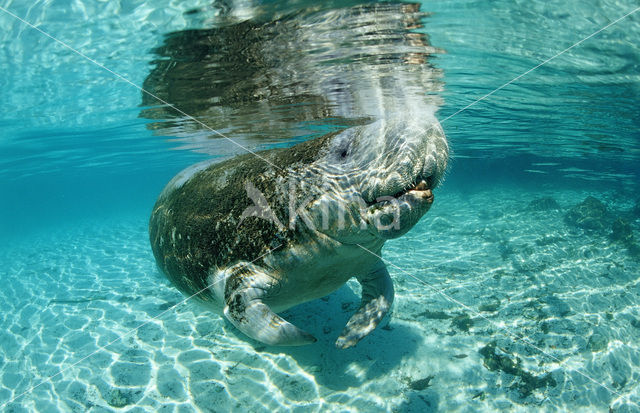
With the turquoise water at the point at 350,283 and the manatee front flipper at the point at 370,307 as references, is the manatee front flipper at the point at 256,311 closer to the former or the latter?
the manatee front flipper at the point at 370,307

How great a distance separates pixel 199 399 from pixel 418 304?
4313 mm

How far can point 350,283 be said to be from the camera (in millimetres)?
7949

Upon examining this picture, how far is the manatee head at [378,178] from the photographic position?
279 centimetres

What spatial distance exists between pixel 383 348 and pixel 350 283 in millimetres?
2624

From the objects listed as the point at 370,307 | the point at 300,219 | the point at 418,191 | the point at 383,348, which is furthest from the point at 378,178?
the point at 383,348

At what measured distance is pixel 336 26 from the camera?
19.0ft

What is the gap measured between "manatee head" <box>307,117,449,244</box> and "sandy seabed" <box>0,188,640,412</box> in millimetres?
2682

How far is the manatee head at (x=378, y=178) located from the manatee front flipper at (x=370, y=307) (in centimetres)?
131

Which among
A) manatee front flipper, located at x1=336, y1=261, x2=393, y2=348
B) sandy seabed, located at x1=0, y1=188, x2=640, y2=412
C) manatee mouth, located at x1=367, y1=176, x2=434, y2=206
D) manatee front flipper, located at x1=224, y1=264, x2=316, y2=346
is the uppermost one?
manatee mouth, located at x1=367, y1=176, x2=434, y2=206

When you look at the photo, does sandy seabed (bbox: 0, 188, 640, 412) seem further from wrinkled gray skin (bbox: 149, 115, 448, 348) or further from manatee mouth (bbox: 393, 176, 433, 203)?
manatee mouth (bbox: 393, 176, 433, 203)

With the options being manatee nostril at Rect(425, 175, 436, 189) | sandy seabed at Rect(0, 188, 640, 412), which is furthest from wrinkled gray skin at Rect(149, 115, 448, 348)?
sandy seabed at Rect(0, 188, 640, 412)

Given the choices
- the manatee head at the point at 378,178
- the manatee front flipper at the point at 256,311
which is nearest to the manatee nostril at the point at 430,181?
the manatee head at the point at 378,178

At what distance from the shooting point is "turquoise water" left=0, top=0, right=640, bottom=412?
484 cm

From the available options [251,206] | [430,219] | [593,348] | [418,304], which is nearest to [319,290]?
[251,206]
